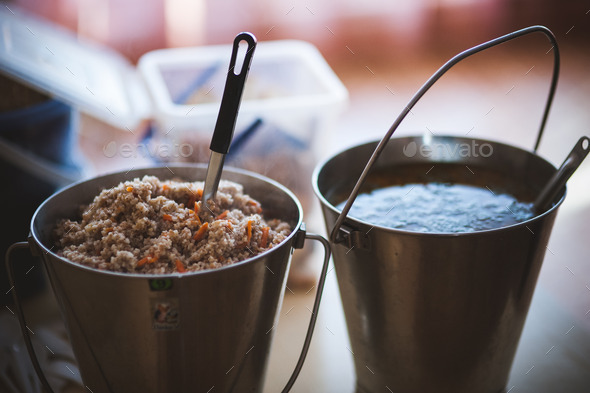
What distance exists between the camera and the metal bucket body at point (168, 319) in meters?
0.72

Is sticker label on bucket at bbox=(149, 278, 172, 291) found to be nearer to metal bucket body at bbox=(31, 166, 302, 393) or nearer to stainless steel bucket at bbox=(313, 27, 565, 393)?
metal bucket body at bbox=(31, 166, 302, 393)

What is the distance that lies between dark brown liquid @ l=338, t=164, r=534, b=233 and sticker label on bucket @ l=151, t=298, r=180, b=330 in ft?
1.16

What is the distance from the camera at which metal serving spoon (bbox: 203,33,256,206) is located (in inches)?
30.6

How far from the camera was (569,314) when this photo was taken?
1202 millimetres

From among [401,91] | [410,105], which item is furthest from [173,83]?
[401,91]

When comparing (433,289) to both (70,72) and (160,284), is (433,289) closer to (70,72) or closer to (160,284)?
(160,284)

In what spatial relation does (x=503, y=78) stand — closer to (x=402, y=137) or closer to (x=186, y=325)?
(x=402, y=137)

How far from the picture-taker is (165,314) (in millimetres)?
727

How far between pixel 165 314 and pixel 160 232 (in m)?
0.14

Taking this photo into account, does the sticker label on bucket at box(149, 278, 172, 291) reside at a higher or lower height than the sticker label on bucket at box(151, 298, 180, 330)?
higher

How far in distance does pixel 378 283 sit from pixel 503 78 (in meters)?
1.71

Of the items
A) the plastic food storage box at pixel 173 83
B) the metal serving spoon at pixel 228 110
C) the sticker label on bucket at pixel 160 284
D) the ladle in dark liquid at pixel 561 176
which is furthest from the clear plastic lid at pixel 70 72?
the ladle in dark liquid at pixel 561 176

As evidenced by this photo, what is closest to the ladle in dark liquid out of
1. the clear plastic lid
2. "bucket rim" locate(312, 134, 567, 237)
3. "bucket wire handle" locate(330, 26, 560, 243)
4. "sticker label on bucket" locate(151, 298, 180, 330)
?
"bucket rim" locate(312, 134, 567, 237)

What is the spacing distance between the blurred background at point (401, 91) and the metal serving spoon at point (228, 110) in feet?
1.38
